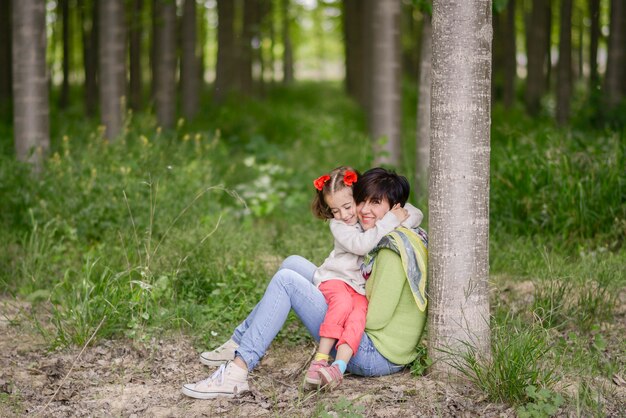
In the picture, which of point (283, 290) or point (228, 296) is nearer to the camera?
point (283, 290)

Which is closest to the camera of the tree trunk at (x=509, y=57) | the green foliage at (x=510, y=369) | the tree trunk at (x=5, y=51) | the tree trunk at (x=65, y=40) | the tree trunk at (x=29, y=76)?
the green foliage at (x=510, y=369)

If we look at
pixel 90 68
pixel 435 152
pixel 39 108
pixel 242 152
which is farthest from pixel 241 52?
pixel 435 152

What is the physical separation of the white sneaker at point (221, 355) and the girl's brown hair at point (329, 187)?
88 cm

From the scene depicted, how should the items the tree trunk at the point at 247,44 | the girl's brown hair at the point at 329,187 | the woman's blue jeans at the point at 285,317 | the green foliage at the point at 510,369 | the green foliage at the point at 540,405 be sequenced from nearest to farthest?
the green foliage at the point at 540,405 → the green foliage at the point at 510,369 → the woman's blue jeans at the point at 285,317 → the girl's brown hair at the point at 329,187 → the tree trunk at the point at 247,44

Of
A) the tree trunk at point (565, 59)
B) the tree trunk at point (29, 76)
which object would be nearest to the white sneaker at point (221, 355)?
the tree trunk at point (29, 76)

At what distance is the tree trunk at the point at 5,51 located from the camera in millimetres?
15758

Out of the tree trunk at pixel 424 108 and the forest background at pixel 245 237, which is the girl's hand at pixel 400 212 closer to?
the forest background at pixel 245 237

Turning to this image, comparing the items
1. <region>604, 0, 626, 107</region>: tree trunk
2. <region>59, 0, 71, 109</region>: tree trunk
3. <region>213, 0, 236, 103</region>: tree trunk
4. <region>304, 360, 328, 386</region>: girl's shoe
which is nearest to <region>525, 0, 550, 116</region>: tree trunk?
<region>604, 0, 626, 107</region>: tree trunk

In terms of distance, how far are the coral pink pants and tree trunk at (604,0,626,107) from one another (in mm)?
8688

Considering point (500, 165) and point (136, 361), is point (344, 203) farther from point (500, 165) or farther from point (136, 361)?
point (500, 165)

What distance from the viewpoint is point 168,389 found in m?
4.12

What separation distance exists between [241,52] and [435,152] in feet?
52.3

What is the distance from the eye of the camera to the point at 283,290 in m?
4.07

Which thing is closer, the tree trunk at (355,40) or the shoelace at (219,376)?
the shoelace at (219,376)
